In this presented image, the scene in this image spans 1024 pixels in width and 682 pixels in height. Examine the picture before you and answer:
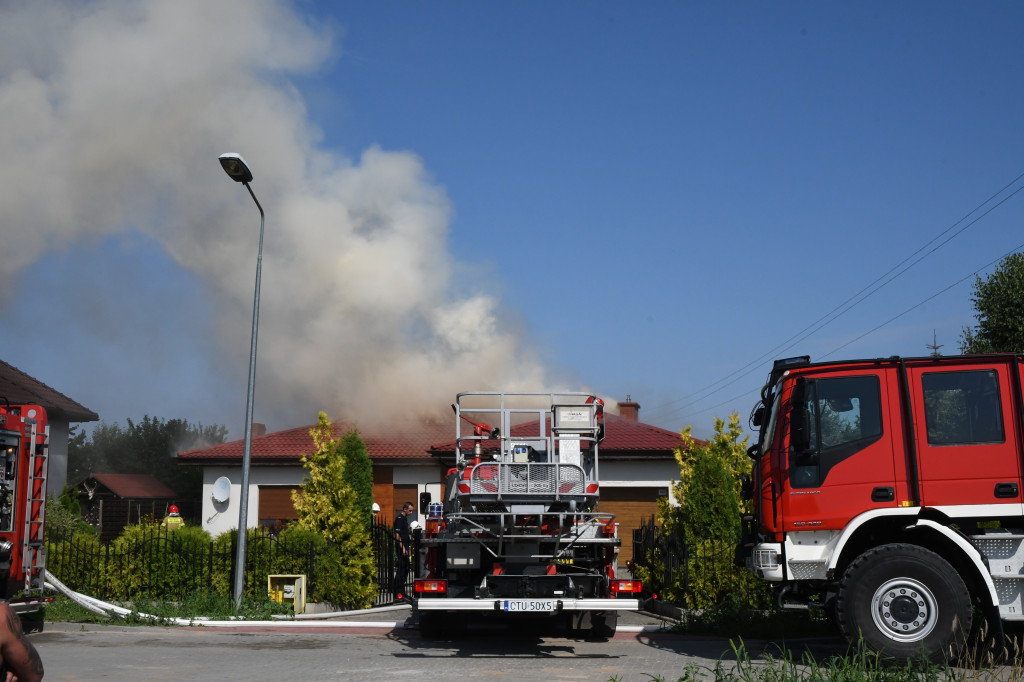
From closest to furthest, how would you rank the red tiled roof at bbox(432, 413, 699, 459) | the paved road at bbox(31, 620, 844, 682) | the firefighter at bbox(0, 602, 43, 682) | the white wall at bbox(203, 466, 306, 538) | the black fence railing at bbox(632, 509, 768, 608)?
the firefighter at bbox(0, 602, 43, 682) < the paved road at bbox(31, 620, 844, 682) < the black fence railing at bbox(632, 509, 768, 608) < the red tiled roof at bbox(432, 413, 699, 459) < the white wall at bbox(203, 466, 306, 538)

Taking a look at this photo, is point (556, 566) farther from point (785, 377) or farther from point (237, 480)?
point (237, 480)

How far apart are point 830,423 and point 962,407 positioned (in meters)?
1.25

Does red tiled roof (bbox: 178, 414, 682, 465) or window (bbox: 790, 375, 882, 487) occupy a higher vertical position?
red tiled roof (bbox: 178, 414, 682, 465)

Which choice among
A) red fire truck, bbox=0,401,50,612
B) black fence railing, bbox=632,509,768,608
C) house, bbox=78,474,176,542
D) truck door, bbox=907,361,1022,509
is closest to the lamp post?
red fire truck, bbox=0,401,50,612

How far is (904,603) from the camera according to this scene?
8617mm

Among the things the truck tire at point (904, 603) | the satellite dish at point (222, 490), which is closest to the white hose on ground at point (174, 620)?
the truck tire at point (904, 603)

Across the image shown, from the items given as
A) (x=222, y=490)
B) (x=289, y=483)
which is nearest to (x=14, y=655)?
(x=289, y=483)

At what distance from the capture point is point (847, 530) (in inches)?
349

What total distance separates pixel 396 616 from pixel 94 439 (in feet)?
306

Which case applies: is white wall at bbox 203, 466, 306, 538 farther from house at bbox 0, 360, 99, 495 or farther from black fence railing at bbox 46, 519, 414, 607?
Answer: black fence railing at bbox 46, 519, 414, 607

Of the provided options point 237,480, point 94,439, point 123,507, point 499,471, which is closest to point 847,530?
point 499,471

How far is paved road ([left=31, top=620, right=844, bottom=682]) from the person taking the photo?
29.2 feet

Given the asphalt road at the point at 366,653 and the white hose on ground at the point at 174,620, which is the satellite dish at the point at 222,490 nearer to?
the white hose on ground at the point at 174,620

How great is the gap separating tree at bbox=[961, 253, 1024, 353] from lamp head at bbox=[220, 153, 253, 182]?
24.2 m
